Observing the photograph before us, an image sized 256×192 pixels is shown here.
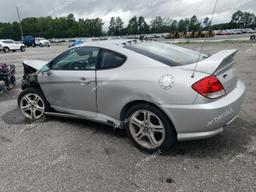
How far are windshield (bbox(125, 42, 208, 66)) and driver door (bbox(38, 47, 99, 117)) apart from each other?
0.70 m

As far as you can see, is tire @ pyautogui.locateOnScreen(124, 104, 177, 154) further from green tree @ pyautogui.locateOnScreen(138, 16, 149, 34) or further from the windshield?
green tree @ pyautogui.locateOnScreen(138, 16, 149, 34)

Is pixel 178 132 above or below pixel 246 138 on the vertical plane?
above

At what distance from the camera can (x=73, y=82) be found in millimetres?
4254

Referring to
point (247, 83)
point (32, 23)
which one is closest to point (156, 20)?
point (32, 23)

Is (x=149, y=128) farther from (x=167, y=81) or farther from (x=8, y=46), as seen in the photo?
(x=8, y=46)

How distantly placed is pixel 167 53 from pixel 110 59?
0.83 meters

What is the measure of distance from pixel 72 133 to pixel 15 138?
0.90 meters

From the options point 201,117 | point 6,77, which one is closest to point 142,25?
point 6,77

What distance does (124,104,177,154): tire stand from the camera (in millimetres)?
3417

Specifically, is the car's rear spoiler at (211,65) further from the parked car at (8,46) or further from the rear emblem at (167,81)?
the parked car at (8,46)

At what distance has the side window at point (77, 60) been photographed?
4.14 metres

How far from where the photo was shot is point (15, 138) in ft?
14.2

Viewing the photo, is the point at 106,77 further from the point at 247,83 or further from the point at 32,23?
the point at 32,23

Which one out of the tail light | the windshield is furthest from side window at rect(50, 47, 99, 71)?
the tail light
